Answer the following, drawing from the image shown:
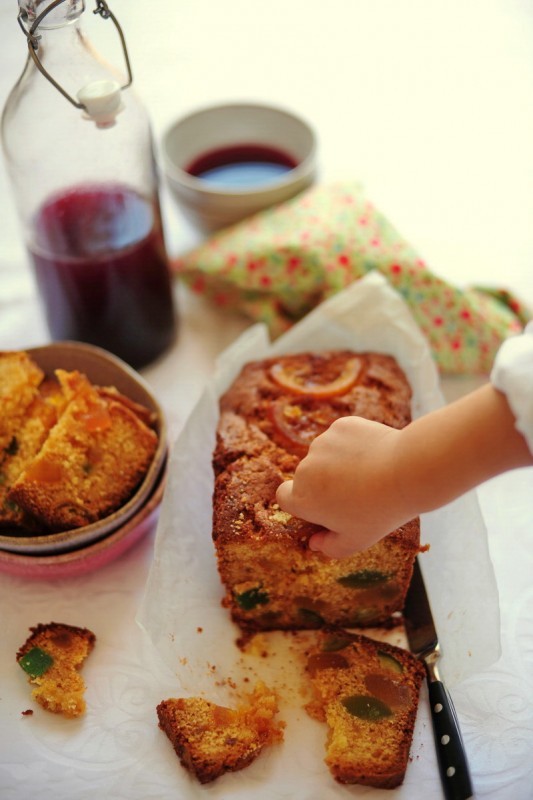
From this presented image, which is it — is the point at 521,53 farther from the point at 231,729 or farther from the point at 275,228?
the point at 231,729

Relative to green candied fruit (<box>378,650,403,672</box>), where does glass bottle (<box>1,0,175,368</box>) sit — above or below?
above

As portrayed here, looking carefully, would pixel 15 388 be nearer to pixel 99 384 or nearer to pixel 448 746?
pixel 99 384

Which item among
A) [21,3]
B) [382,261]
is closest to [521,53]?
[382,261]

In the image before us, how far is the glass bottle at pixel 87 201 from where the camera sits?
1.81 meters

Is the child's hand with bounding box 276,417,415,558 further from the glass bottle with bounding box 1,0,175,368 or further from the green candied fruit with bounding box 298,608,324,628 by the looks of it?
the glass bottle with bounding box 1,0,175,368

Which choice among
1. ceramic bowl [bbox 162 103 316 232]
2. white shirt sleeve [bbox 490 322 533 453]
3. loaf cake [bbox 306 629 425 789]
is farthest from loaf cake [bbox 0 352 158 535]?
white shirt sleeve [bbox 490 322 533 453]

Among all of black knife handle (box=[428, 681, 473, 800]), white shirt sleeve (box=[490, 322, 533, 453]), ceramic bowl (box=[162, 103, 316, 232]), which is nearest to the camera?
white shirt sleeve (box=[490, 322, 533, 453])

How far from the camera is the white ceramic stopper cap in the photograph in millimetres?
1709

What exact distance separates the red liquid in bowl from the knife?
1.30 metres

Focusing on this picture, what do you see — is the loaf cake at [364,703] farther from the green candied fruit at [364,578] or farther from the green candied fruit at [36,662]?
the green candied fruit at [36,662]

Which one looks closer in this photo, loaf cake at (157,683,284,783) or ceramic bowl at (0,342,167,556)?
loaf cake at (157,683,284,783)

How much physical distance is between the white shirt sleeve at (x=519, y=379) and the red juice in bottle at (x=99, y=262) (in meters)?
1.11

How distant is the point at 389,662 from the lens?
154cm

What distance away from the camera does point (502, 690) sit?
152 centimetres
